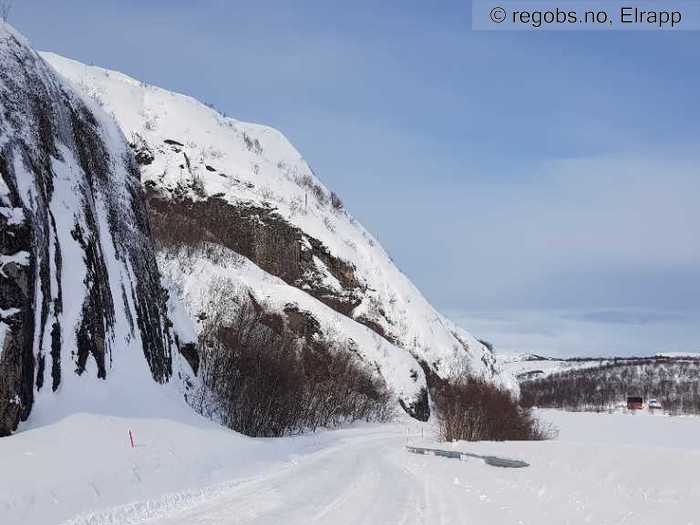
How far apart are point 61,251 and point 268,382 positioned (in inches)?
733

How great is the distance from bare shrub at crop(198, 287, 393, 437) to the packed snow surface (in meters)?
11.6

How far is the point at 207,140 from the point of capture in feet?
262

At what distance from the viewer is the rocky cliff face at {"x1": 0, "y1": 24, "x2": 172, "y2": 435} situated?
1445 cm

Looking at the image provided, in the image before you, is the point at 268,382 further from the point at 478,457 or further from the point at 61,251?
the point at 61,251

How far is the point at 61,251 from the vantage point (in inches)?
696

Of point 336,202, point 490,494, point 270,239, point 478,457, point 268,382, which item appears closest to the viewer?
point 490,494

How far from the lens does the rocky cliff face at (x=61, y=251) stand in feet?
47.4

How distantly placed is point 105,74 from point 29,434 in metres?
81.1

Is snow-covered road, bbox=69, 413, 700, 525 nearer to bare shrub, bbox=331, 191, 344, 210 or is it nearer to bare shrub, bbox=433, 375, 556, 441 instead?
bare shrub, bbox=433, 375, 556, 441

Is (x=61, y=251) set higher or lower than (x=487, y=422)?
higher

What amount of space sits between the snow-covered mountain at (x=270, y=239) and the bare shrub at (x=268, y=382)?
14.3ft

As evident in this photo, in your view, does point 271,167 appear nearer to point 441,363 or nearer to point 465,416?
point 441,363

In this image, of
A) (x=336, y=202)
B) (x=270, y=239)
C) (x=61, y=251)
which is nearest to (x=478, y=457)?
(x=61, y=251)

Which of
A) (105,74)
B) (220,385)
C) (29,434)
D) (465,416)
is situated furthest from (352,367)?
(105,74)
